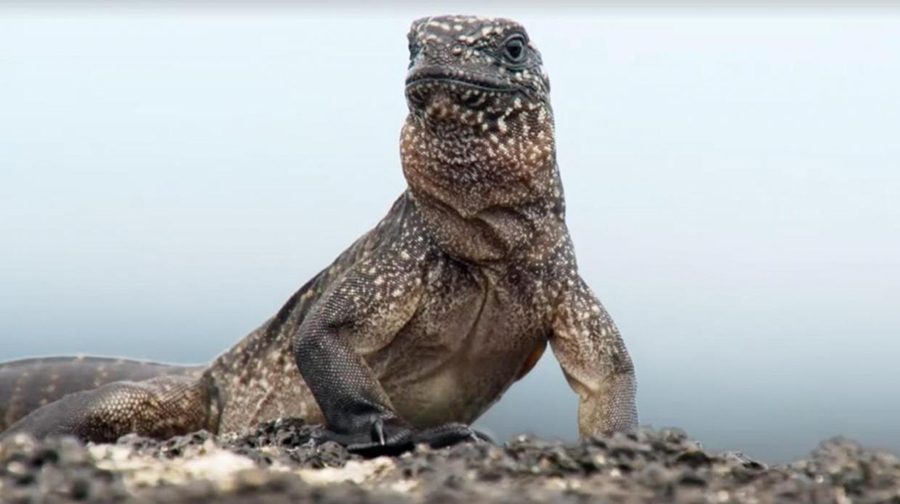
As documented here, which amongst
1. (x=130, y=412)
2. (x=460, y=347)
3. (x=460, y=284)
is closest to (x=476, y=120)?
(x=460, y=284)

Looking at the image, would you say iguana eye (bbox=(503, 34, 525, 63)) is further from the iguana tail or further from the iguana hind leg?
the iguana tail

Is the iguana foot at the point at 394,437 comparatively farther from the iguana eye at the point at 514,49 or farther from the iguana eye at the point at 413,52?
Result: the iguana eye at the point at 514,49

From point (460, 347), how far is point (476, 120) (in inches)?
64.0

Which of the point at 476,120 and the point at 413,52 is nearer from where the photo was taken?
the point at 476,120

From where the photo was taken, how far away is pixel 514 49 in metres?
9.70

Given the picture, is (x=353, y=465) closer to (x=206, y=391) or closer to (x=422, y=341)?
(x=422, y=341)

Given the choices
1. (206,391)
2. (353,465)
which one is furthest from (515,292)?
(206,391)

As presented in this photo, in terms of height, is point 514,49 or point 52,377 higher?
point 514,49

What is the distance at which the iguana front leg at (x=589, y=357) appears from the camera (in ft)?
33.2

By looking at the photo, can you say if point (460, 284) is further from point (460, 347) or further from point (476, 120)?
point (476, 120)

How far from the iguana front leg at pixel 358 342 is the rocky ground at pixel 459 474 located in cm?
77

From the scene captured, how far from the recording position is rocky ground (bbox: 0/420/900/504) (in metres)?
6.01

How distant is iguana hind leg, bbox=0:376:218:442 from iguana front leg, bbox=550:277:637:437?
311 centimetres

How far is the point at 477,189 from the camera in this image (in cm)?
977
